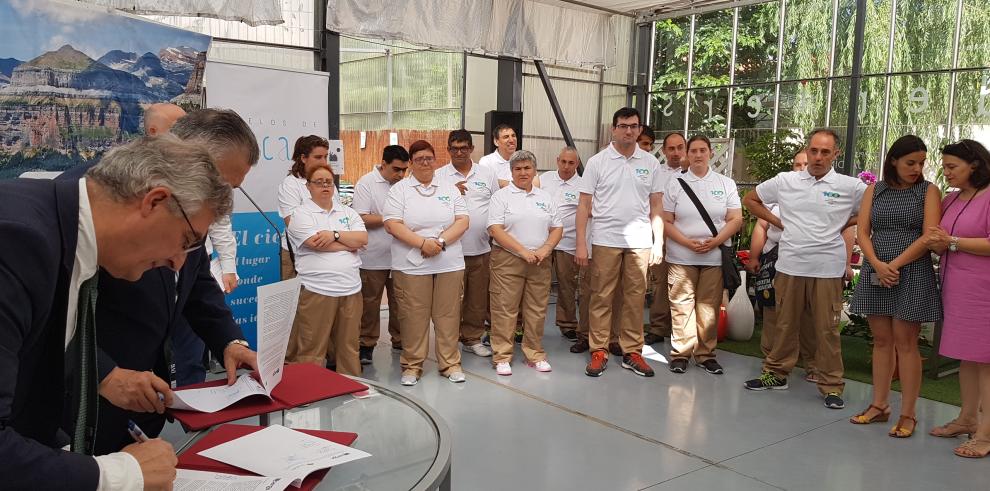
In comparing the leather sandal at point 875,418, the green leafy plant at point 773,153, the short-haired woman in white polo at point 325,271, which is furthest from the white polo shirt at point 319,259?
the green leafy plant at point 773,153

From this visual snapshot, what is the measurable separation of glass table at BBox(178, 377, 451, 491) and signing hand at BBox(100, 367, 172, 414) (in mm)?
122

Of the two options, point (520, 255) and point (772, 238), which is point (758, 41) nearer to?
point (772, 238)

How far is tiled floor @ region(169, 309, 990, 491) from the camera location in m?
3.13

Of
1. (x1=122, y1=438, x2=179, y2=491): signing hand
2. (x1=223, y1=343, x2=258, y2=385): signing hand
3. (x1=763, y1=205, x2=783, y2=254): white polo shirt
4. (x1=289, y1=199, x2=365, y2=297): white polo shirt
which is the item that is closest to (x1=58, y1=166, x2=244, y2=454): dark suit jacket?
(x1=223, y1=343, x2=258, y2=385): signing hand

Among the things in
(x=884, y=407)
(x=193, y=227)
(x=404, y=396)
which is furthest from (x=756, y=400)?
(x=193, y=227)

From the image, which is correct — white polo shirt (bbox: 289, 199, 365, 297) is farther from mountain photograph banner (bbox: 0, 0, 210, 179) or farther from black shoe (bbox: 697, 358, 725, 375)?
black shoe (bbox: 697, 358, 725, 375)

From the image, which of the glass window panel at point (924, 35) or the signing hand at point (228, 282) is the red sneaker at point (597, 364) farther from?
the glass window panel at point (924, 35)

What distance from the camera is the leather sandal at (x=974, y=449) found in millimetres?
3393

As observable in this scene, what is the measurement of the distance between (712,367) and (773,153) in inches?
149

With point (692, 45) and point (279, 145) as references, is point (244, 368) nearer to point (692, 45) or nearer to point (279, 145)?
point (279, 145)

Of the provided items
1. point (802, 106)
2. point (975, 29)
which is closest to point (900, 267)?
point (802, 106)

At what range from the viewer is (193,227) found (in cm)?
112

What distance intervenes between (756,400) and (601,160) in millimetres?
1817

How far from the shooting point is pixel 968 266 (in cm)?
337
